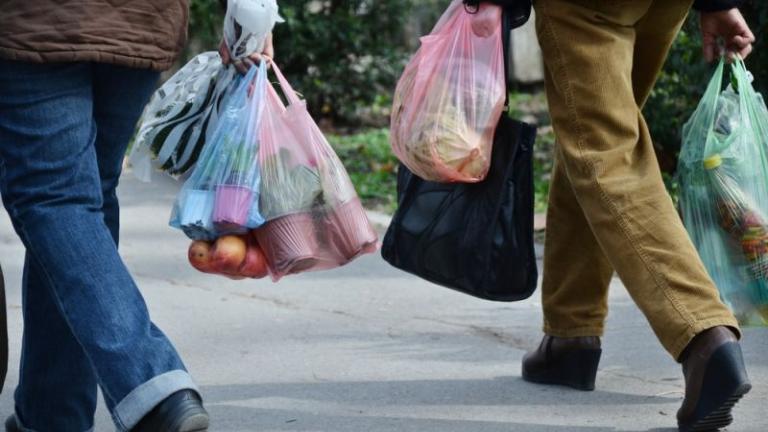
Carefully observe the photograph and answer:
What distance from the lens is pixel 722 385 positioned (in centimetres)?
319

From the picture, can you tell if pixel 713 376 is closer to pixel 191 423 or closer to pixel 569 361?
pixel 569 361

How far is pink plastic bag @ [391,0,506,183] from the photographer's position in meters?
3.44

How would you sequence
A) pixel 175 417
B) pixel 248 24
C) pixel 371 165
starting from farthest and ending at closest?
pixel 371 165 < pixel 248 24 < pixel 175 417

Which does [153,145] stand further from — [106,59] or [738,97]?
[738,97]

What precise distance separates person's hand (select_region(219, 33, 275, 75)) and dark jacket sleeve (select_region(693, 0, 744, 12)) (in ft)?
3.58

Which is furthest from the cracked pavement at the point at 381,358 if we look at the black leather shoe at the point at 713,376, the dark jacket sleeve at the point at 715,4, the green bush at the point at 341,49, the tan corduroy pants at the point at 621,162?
the green bush at the point at 341,49

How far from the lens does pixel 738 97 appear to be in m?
3.67

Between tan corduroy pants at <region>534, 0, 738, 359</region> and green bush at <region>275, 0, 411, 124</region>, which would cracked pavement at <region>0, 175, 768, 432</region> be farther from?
green bush at <region>275, 0, 411, 124</region>

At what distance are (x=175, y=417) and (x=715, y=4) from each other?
171 centimetres

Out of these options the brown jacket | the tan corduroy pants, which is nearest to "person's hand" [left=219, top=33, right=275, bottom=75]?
the brown jacket

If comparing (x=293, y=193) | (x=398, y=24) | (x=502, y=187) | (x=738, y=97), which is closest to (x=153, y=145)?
(x=293, y=193)

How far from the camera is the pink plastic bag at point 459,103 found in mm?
3441

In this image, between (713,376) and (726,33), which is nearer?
(713,376)

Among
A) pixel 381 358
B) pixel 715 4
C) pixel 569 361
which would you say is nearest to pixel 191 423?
pixel 569 361
